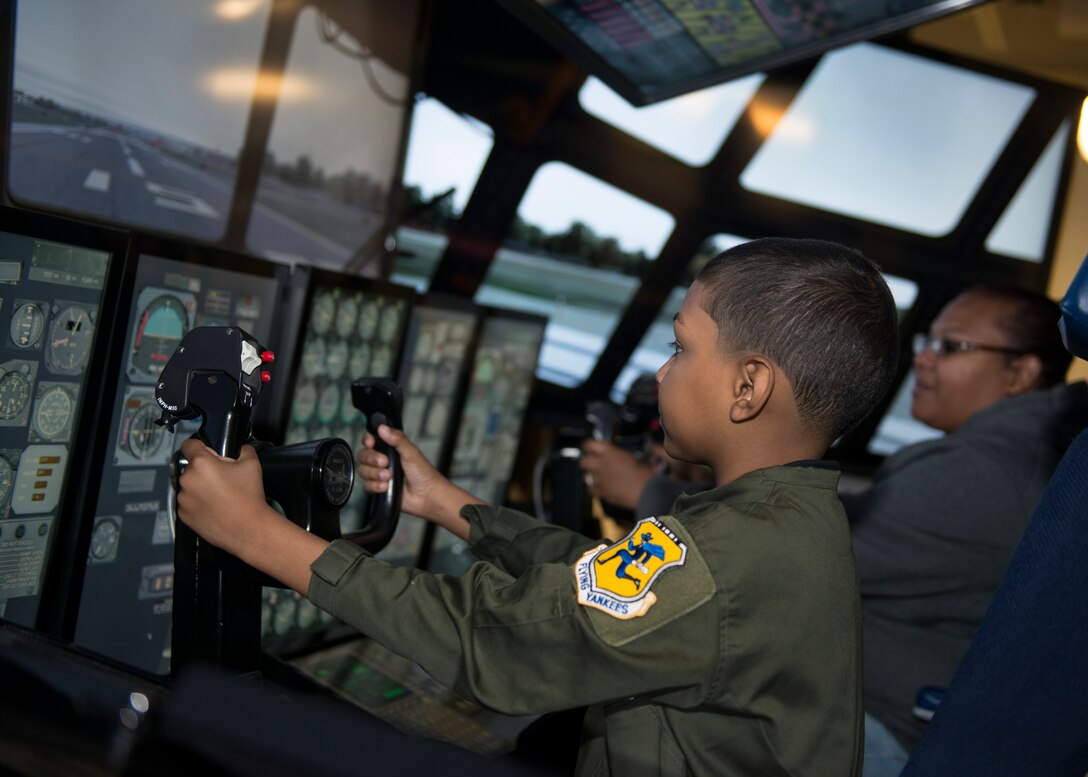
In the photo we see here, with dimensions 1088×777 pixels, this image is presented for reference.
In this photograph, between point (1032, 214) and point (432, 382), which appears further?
point (1032, 214)

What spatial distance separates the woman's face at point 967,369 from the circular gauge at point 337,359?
4.70ft

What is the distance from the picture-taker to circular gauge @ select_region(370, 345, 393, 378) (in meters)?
2.19

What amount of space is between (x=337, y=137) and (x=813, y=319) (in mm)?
1967

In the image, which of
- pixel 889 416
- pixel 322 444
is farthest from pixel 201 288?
Answer: pixel 889 416

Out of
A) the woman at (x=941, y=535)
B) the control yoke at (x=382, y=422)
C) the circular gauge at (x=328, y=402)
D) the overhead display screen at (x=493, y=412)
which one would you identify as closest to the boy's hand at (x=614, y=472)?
the overhead display screen at (x=493, y=412)

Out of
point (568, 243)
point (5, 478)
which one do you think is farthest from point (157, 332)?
point (568, 243)

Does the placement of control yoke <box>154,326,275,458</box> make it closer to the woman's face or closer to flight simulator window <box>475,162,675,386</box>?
the woman's face

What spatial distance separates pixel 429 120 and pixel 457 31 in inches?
11.6

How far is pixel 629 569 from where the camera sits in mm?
954

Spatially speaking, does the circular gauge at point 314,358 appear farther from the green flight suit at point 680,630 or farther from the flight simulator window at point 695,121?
the flight simulator window at point 695,121

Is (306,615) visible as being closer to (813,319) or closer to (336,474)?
(336,474)

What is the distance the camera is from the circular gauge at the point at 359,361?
213 cm

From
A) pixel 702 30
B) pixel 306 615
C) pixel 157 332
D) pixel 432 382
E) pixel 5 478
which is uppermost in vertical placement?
pixel 702 30

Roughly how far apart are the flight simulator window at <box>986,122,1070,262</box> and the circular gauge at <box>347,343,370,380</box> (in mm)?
3949
